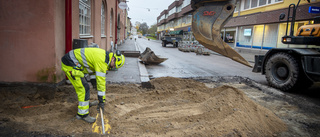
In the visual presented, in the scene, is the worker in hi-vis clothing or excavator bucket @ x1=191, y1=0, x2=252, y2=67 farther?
excavator bucket @ x1=191, y1=0, x2=252, y2=67

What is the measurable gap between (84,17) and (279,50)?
7190 mm

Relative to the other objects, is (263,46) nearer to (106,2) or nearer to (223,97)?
(106,2)

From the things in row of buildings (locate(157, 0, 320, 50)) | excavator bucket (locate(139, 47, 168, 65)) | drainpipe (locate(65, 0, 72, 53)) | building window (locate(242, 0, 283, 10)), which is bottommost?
excavator bucket (locate(139, 47, 168, 65))

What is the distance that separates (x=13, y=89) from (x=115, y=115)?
2.60 meters

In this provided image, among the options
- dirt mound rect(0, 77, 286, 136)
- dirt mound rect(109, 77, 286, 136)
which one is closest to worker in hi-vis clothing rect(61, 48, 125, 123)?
dirt mound rect(0, 77, 286, 136)

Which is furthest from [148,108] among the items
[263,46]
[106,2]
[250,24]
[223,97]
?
[250,24]

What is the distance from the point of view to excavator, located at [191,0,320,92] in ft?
18.4

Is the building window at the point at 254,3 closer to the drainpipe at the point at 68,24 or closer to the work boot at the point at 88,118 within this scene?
the drainpipe at the point at 68,24

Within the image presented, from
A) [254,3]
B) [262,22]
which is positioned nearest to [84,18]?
[262,22]

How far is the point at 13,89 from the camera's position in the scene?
15.4 ft

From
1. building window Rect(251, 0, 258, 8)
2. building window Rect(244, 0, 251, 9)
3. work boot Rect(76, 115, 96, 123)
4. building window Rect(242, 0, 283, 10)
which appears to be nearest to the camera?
work boot Rect(76, 115, 96, 123)

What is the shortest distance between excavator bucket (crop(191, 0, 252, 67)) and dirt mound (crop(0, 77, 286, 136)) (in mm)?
1289

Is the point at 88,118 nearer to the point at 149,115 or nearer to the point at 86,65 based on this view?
the point at 86,65

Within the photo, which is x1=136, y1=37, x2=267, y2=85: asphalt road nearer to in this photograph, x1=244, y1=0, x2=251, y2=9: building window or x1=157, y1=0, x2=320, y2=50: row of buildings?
x1=157, y1=0, x2=320, y2=50: row of buildings
